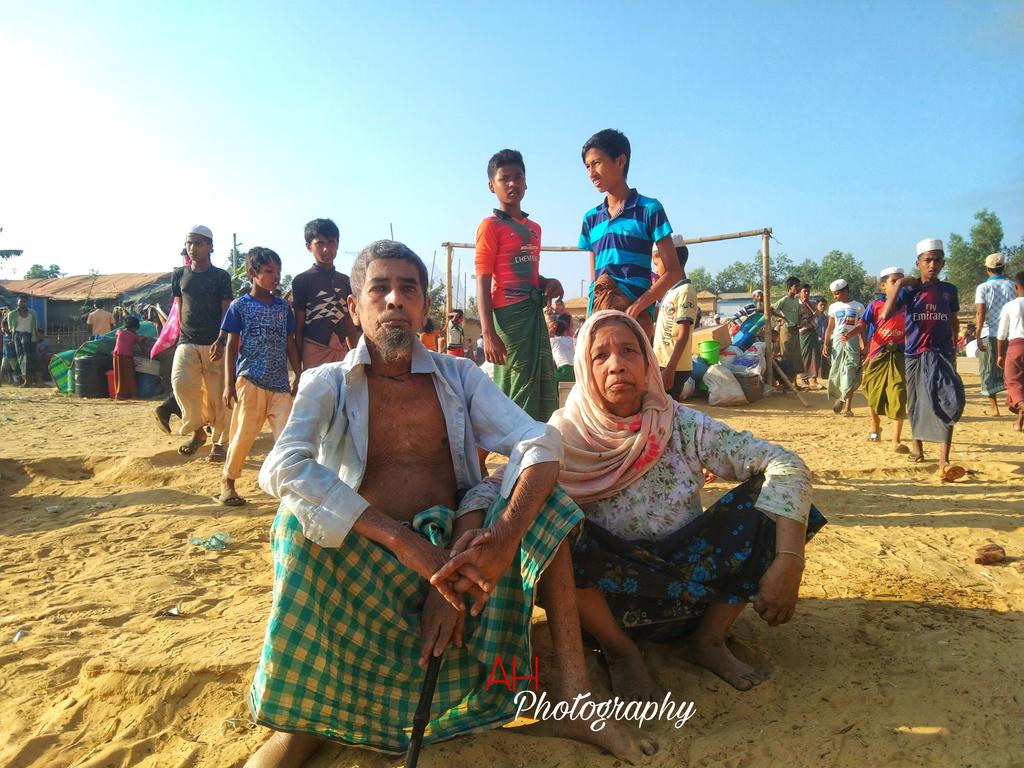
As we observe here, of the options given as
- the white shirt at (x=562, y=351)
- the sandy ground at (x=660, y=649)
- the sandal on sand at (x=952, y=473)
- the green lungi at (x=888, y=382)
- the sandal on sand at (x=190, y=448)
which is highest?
the white shirt at (x=562, y=351)

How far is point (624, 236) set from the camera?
13.7ft

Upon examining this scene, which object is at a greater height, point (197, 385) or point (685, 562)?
point (197, 385)

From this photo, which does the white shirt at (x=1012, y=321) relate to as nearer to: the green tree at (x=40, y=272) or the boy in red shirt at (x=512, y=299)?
the boy in red shirt at (x=512, y=299)

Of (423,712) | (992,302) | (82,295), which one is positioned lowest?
(423,712)

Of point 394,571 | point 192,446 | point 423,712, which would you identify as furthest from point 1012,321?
point 192,446

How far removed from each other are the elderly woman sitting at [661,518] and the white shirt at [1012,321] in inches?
262

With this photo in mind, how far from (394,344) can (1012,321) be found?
770cm

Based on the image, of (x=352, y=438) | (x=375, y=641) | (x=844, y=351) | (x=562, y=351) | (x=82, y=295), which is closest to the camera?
(x=375, y=641)

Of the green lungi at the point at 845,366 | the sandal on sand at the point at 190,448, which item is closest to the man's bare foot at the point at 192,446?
the sandal on sand at the point at 190,448

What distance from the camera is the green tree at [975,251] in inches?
1939

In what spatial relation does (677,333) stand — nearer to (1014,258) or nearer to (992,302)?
(992,302)

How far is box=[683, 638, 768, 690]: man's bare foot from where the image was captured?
229 cm

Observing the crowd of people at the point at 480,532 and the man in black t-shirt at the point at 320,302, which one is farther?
the man in black t-shirt at the point at 320,302

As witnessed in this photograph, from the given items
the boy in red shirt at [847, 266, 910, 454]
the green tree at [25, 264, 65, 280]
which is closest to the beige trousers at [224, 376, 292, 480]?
the boy in red shirt at [847, 266, 910, 454]
